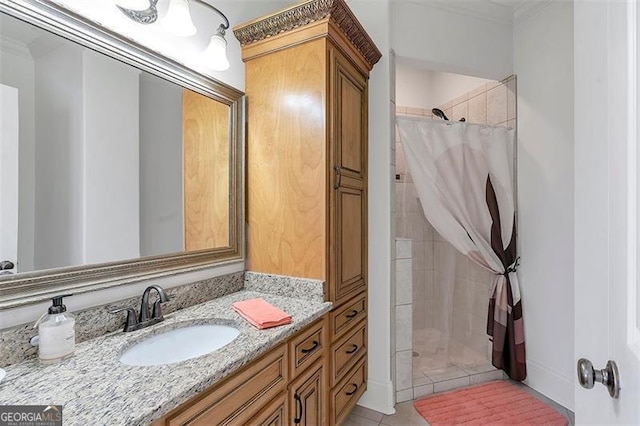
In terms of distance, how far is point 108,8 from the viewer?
3.57 ft

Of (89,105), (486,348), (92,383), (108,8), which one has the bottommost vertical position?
(486,348)

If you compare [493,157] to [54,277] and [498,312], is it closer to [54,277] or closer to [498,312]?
[498,312]

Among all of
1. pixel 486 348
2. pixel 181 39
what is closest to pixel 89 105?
pixel 181 39

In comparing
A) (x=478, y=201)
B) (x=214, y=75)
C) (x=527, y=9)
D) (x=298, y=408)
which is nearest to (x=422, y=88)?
(x=527, y=9)

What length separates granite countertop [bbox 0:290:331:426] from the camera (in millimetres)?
644

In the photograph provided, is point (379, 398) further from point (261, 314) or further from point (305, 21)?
point (305, 21)

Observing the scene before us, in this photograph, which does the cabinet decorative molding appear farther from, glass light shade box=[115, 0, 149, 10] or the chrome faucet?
the chrome faucet

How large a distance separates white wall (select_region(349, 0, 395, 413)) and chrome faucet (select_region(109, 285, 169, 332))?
1.26 metres

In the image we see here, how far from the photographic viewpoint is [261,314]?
3.92 ft

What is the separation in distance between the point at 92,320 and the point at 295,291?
32.7 inches

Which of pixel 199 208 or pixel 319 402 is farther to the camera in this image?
pixel 199 208

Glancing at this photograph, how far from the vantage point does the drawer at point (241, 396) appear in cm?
77

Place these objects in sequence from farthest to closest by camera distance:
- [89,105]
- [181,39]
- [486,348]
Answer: [486,348], [181,39], [89,105]

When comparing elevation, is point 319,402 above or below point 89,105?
below
